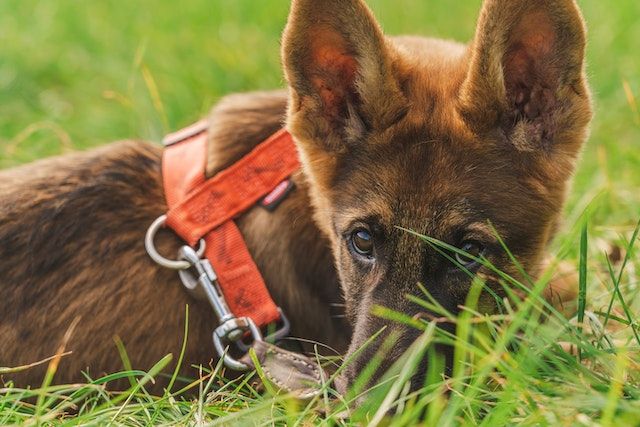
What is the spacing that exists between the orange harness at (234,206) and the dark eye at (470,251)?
80 centimetres

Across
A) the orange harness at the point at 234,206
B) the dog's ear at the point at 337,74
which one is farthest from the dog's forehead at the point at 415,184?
the orange harness at the point at 234,206

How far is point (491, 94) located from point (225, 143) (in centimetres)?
108

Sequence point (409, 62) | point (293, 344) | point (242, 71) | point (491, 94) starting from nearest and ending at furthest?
point (491, 94), point (409, 62), point (293, 344), point (242, 71)

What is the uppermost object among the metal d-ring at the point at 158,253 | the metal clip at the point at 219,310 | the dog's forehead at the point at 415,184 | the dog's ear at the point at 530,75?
the dog's ear at the point at 530,75

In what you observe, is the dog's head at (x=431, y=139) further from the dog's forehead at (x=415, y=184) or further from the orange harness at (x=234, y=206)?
the orange harness at (x=234, y=206)

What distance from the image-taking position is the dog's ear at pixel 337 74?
9.89 feet

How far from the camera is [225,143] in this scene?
354cm

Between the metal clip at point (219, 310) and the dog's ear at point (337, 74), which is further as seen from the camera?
the metal clip at point (219, 310)

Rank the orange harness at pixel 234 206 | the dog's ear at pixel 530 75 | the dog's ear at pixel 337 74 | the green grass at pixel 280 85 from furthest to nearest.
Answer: the orange harness at pixel 234 206 < the dog's ear at pixel 337 74 < the dog's ear at pixel 530 75 < the green grass at pixel 280 85

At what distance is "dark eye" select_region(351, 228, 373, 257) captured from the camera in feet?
9.91

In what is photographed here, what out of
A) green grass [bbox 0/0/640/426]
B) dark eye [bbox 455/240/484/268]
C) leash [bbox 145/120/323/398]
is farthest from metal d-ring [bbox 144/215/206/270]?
dark eye [bbox 455/240/484/268]

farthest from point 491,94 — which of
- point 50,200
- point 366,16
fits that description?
point 50,200

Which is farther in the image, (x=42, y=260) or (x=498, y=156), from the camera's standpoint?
(x=42, y=260)

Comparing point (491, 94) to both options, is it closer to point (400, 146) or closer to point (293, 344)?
point (400, 146)
